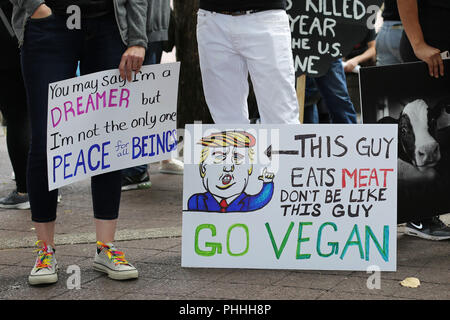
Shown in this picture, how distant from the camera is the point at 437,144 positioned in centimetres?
410

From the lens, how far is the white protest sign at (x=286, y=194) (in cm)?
365

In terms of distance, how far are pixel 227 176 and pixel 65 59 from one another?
92 cm

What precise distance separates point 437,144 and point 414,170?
0.62 feet

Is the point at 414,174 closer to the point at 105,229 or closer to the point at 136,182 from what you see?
the point at 105,229

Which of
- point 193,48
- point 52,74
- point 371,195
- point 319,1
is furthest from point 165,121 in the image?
point 193,48

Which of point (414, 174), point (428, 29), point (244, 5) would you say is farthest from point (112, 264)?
point (428, 29)

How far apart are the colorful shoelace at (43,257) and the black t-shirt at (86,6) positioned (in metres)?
1.05

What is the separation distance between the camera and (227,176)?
3713 mm

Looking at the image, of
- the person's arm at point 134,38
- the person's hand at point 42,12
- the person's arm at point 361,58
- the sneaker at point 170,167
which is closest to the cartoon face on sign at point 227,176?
the person's arm at point 134,38

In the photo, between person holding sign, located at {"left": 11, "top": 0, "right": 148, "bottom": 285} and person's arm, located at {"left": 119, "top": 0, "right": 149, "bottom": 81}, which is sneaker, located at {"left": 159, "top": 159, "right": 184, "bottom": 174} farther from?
person's arm, located at {"left": 119, "top": 0, "right": 149, "bottom": 81}

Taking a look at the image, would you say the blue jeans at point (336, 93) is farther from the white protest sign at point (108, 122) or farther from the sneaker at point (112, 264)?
the sneaker at point (112, 264)

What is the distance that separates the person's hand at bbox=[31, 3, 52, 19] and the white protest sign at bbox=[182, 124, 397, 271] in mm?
822

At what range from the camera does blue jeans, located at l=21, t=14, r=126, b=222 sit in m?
3.46

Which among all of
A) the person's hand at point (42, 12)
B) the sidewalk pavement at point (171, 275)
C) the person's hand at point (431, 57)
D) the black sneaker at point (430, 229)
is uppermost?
the person's hand at point (42, 12)
